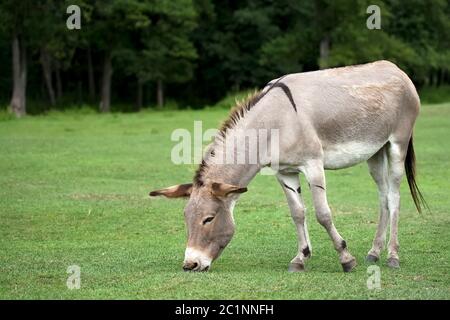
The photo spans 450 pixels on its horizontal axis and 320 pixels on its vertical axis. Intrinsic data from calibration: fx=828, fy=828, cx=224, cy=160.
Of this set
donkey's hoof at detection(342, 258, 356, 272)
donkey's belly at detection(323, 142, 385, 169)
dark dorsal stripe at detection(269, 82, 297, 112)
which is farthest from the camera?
donkey's belly at detection(323, 142, 385, 169)

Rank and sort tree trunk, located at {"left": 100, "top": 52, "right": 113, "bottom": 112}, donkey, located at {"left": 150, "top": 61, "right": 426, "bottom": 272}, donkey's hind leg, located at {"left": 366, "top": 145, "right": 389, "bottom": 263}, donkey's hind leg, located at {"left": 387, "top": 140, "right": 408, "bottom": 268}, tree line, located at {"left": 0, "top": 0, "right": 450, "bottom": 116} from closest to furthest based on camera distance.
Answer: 1. donkey, located at {"left": 150, "top": 61, "right": 426, "bottom": 272}
2. donkey's hind leg, located at {"left": 387, "top": 140, "right": 408, "bottom": 268}
3. donkey's hind leg, located at {"left": 366, "top": 145, "right": 389, "bottom": 263}
4. tree line, located at {"left": 0, "top": 0, "right": 450, "bottom": 116}
5. tree trunk, located at {"left": 100, "top": 52, "right": 113, "bottom": 112}

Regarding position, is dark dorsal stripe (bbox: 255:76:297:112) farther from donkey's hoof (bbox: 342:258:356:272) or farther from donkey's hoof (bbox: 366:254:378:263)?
donkey's hoof (bbox: 366:254:378:263)

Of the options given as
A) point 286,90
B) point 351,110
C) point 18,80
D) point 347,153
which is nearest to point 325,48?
point 18,80

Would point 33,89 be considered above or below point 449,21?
below

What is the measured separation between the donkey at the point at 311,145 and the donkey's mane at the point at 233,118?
0.04ft

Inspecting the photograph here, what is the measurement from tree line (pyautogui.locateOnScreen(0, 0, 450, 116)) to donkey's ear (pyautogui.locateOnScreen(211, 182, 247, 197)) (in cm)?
3101

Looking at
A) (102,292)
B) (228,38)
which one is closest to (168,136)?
(102,292)

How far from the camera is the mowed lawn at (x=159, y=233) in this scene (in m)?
7.95

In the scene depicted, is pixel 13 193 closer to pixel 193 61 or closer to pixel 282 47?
pixel 282 47

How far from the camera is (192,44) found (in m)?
49.8

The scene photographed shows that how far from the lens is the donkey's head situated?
8656 mm

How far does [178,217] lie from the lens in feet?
45.1

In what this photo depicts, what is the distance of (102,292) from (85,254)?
274 centimetres

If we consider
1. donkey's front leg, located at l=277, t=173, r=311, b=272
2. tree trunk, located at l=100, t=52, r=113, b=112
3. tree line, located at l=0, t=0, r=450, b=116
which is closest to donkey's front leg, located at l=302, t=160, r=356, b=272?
donkey's front leg, located at l=277, t=173, r=311, b=272
